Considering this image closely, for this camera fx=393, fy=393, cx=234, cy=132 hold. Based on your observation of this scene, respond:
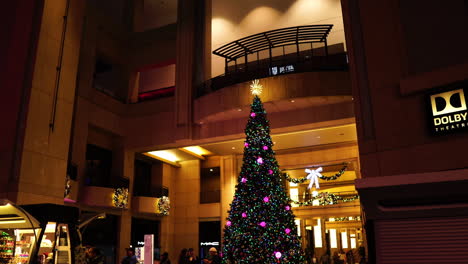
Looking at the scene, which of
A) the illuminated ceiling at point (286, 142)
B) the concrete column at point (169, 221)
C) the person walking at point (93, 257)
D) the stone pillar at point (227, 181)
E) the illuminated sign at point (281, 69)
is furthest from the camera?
the concrete column at point (169, 221)

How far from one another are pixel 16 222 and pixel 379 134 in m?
8.13

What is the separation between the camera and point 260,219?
10.1 metres

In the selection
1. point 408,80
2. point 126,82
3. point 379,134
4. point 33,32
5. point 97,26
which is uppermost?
point 97,26

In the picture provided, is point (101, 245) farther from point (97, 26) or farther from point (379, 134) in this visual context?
point (379, 134)

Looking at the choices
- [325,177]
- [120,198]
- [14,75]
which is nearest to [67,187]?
[120,198]

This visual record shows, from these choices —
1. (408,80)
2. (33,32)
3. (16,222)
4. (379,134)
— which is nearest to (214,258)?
(16,222)

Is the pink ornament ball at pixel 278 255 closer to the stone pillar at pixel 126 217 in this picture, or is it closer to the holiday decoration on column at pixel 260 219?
the holiday decoration on column at pixel 260 219

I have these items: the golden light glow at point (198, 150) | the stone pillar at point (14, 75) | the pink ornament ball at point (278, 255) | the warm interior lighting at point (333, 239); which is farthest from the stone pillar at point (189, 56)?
the warm interior lighting at point (333, 239)

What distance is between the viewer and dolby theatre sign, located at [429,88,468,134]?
5.03 meters

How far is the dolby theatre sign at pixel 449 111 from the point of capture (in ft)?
16.5

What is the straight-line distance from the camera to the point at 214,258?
1028cm

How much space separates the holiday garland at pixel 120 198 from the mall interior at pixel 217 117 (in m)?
0.07

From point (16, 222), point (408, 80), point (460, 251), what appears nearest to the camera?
point (460, 251)

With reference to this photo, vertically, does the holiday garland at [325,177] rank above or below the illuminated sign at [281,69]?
below
